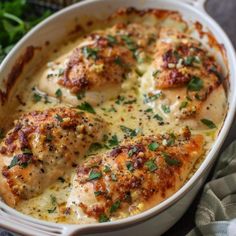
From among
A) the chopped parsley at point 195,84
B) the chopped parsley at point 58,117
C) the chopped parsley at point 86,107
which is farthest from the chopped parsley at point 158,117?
the chopped parsley at point 58,117

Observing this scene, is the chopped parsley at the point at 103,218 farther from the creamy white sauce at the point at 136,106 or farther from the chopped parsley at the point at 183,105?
the chopped parsley at the point at 183,105

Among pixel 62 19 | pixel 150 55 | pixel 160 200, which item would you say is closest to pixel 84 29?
pixel 62 19

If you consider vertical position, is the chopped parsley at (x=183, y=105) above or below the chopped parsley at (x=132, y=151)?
below

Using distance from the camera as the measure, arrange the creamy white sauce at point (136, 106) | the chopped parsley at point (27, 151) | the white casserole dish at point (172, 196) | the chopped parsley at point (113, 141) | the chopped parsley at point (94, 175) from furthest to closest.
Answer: the creamy white sauce at point (136, 106) → the chopped parsley at point (113, 141) → the chopped parsley at point (27, 151) → the chopped parsley at point (94, 175) → the white casserole dish at point (172, 196)

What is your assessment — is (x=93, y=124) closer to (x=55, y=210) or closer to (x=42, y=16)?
(x=55, y=210)

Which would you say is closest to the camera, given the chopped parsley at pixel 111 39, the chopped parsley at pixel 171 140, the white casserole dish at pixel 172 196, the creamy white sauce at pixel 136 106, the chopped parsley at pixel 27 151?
the white casserole dish at pixel 172 196

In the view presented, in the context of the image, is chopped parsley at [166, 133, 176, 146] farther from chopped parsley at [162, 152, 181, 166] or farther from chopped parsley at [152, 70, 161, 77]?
chopped parsley at [152, 70, 161, 77]

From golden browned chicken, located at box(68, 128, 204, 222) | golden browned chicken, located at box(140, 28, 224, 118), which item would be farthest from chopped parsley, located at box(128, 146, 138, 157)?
golden browned chicken, located at box(140, 28, 224, 118)
